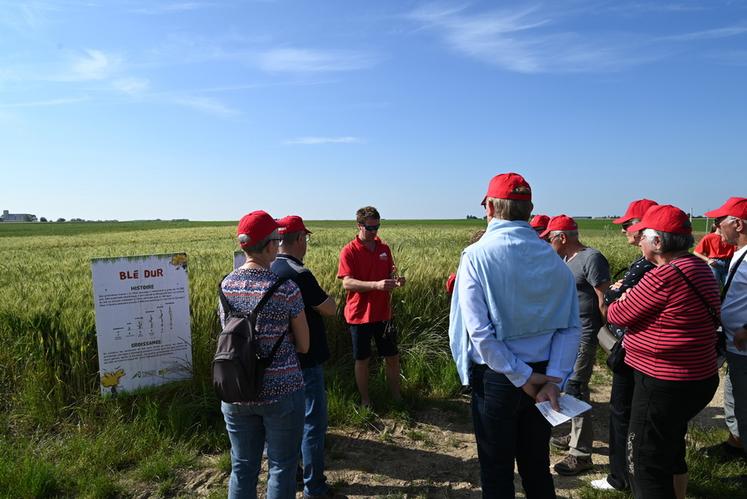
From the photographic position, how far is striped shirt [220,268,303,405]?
2641 millimetres

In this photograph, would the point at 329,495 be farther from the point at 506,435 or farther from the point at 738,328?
the point at 738,328

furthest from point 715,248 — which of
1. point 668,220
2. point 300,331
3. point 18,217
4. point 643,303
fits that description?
point 18,217

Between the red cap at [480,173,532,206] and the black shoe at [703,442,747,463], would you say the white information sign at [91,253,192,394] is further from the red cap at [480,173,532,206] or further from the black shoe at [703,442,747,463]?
the black shoe at [703,442,747,463]

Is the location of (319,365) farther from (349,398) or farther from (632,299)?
(632,299)

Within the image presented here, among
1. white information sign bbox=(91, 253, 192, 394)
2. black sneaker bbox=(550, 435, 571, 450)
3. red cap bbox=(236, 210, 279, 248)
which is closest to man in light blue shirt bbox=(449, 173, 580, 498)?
red cap bbox=(236, 210, 279, 248)

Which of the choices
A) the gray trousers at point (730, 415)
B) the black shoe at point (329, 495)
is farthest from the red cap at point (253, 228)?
the gray trousers at point (730, 415)

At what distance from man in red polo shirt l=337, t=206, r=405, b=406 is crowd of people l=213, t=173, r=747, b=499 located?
134cm

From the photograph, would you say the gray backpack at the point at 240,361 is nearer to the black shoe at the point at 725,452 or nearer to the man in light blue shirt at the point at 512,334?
the man in light blue shirt at the point at 512,334

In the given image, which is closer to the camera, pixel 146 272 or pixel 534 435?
pixel 534 435

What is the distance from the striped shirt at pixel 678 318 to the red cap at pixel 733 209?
3.95ft

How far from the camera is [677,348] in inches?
110

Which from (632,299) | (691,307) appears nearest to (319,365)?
(632,299)

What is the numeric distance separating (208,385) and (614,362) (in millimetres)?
3623

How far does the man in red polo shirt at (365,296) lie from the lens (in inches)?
198
